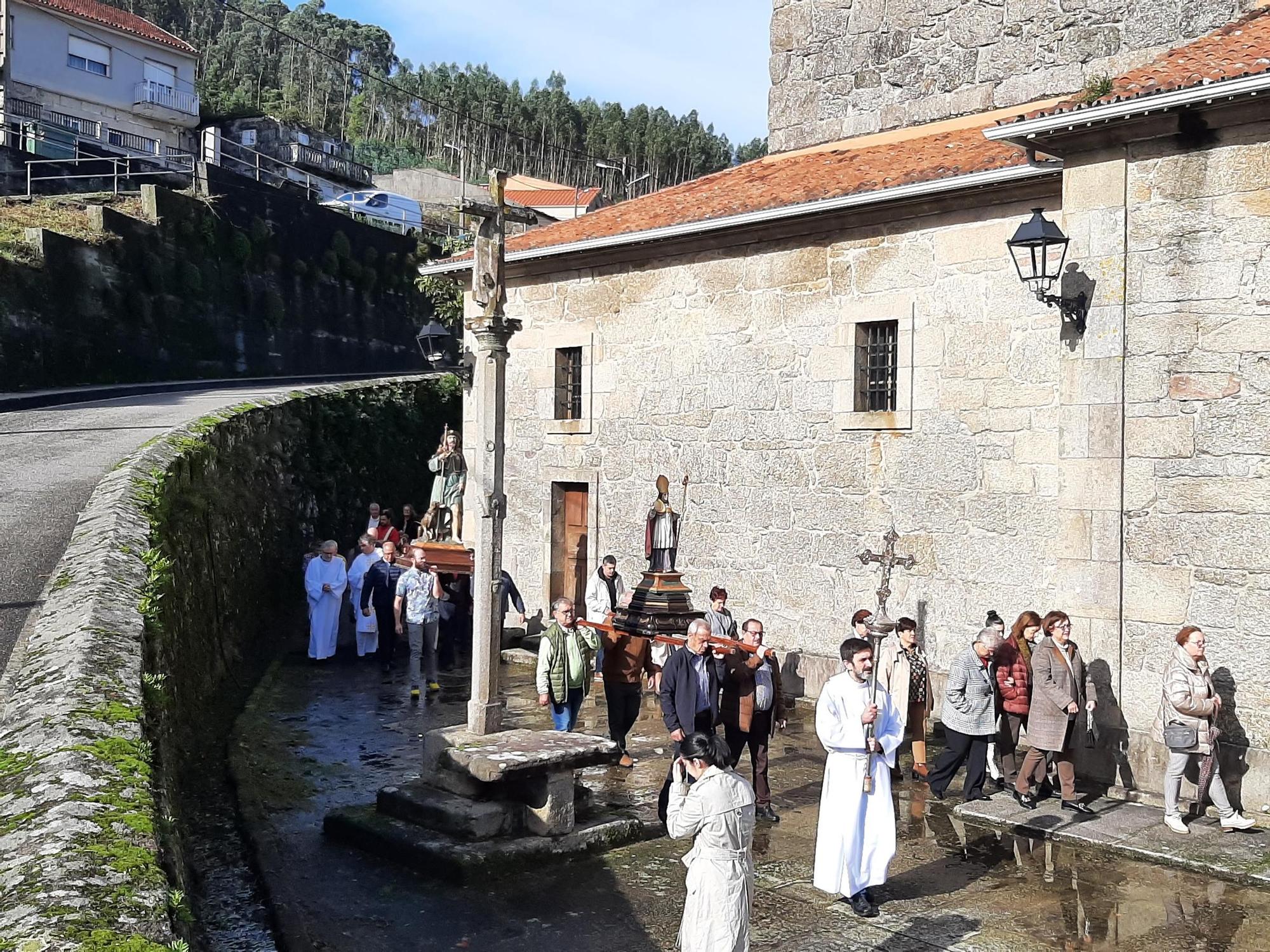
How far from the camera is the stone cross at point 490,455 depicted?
8.22m

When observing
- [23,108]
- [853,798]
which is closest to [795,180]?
[853,798]

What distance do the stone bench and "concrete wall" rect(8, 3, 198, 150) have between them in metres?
38.8

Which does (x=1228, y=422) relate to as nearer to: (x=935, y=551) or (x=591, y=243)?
(x=935, y=551)

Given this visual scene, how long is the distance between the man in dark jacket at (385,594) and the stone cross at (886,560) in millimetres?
5825

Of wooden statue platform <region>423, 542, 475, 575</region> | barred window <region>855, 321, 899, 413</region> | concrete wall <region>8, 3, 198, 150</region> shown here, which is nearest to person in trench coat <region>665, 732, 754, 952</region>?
barred window <region>855, 321, 899, 413</region>

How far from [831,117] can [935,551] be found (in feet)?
22.9

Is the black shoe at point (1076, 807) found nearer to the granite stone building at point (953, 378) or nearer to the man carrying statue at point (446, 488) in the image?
the granite stone building at point (953, 378)

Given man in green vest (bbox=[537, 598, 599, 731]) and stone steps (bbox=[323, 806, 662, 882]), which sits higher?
man in green vest (bbox=[537, 598, 599, 731])

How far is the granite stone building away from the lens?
897 cm

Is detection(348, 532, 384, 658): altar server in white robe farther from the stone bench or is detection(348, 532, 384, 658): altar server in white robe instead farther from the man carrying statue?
the stone bench

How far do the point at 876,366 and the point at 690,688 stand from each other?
548 cm

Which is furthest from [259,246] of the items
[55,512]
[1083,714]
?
[1083,714]

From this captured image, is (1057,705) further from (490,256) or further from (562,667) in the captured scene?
(490,256)

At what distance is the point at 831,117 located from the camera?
1602cm
